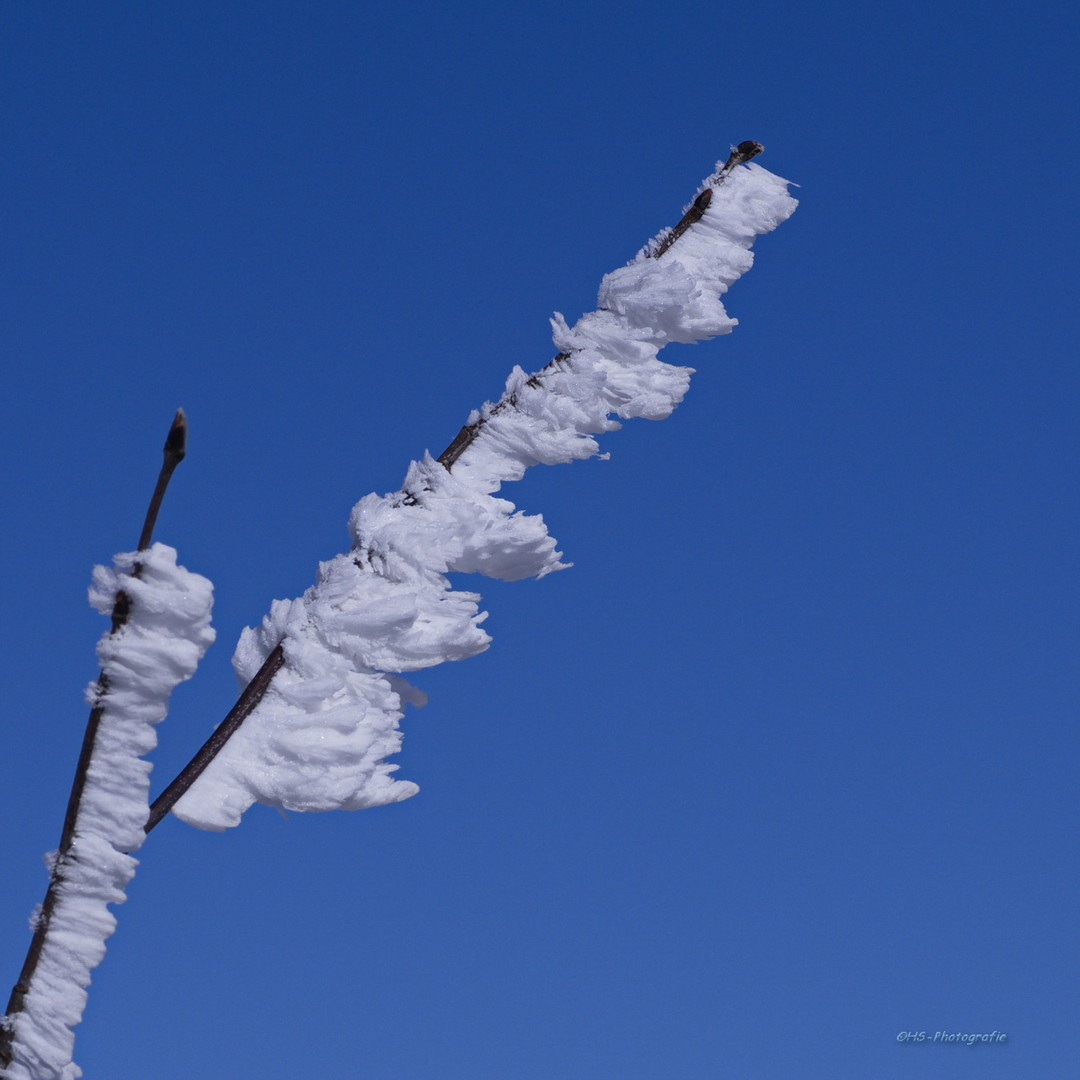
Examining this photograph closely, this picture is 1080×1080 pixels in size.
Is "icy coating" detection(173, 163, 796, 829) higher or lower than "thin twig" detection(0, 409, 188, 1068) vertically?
higher

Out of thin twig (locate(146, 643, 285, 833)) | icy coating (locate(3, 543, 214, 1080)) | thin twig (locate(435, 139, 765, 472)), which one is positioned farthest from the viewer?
thin twig (locate(435, 139, 765, 472))

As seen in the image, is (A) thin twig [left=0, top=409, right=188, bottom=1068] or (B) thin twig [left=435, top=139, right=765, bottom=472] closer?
(A) thin twig [left=0, top=409, right=188, bottom=1068]

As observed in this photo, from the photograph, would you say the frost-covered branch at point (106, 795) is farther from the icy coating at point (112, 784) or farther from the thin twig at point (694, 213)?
the thin twig at point (694, 213)

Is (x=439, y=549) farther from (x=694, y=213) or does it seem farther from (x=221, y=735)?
(x=694, y=213)

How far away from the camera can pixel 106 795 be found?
0.66 meters

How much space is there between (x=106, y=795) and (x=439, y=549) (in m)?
0.29

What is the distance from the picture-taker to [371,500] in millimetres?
836

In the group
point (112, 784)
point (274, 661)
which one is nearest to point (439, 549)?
point (274, 661)

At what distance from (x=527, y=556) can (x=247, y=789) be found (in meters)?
0.27

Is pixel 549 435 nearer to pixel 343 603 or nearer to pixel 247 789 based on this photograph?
pixel 343 603

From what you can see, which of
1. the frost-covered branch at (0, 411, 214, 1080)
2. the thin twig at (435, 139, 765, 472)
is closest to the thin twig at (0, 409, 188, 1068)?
the frost-covered branch at (0, 411, 214, 1080)

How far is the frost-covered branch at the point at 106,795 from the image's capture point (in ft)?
2.02

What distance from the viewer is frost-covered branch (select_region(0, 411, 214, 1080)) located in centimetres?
62

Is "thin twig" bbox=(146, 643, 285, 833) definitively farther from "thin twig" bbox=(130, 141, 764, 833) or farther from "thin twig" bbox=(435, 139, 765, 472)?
"thin twig" bbox=(435, 139, 765, 472)
